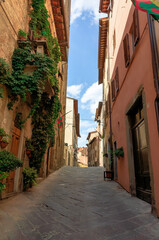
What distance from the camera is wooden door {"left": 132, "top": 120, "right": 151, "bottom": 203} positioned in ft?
15.4

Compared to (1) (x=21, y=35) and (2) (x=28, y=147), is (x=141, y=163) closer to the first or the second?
(2) (x=28, y=147)

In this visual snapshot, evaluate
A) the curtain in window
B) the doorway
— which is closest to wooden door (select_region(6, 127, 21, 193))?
the doorway

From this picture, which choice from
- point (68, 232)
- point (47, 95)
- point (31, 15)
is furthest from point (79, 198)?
point (31, 15)

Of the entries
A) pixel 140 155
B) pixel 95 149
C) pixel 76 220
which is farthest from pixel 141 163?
pixel 95 149

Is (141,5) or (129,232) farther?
(129,232)

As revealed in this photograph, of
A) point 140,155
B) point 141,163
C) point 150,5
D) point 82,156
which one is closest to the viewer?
point 150,5

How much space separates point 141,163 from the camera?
208 inches

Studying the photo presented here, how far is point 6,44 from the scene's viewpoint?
4934 millimetres

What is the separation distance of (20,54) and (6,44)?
537 mm

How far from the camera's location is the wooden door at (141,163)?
4.70 m

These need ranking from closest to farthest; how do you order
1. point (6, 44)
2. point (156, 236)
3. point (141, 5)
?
point (141, 5)
point (156, 236)
point (6, 44)

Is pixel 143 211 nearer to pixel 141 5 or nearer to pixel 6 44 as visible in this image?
pixel 141 5

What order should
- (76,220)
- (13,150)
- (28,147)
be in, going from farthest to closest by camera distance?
(28,147), (13,150), (76,220)

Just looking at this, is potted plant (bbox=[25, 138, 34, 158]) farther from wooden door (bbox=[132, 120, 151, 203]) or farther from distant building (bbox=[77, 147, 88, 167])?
distant building (bbox=[77, 147, 88, 167])
